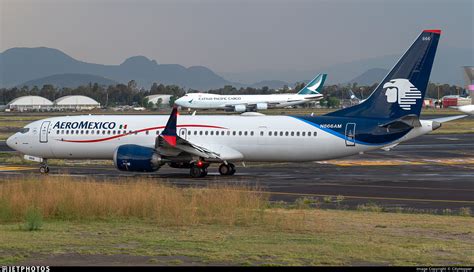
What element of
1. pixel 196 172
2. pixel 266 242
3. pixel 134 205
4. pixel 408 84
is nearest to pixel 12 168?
pixel 196 172

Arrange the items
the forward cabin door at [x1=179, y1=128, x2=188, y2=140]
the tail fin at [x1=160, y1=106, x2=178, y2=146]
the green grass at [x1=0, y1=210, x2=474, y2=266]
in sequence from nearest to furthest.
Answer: the green grass at [x1=0, y1=210, x2=474, y2=266], the tail fin at [x1=160, y1=106, x2=178, y2=146], the forward cabin door at [x1=179, y1=128, x2=188, y2=140]

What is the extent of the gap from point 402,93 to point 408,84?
20.0 inches

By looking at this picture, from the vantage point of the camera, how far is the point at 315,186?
34.5 metres

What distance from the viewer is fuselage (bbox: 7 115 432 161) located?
1519 inches

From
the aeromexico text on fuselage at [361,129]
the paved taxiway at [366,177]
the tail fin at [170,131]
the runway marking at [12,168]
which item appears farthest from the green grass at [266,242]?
the runway marking at [12,168]

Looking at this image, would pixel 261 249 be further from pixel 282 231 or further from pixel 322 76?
pixel 322 76

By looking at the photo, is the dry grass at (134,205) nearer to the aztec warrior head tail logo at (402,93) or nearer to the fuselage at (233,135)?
the fuselage at (233,135)

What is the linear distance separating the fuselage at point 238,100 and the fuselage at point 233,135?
341ft

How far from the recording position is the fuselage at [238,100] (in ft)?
484

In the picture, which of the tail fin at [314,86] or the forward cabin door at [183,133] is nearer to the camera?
the forward cabin door at [183,133]

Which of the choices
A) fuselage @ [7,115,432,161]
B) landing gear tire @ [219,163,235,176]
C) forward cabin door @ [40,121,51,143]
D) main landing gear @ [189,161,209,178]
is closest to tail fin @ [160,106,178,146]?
main landing gear @ [189,161,209,178]

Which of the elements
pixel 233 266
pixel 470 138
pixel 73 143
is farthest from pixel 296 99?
pixel 233 266

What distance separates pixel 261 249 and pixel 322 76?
143 m

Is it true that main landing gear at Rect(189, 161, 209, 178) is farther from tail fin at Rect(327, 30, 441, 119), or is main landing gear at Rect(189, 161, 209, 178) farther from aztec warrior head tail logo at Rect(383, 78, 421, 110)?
aztec warrior head tail logo at Rect(383, 78, 421, 110)
